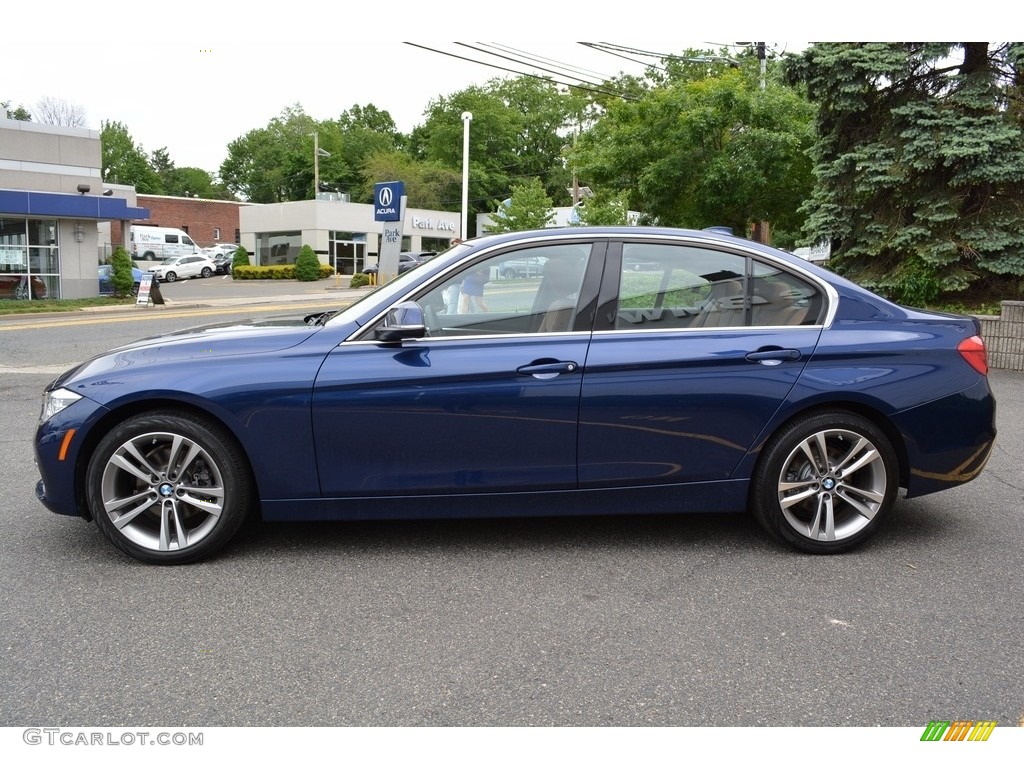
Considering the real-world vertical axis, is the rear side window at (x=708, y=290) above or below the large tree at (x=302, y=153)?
below

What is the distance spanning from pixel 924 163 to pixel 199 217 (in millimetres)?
61511

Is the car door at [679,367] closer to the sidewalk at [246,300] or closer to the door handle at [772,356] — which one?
the door handle at [772,356]

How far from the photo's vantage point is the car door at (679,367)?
4.16 meters

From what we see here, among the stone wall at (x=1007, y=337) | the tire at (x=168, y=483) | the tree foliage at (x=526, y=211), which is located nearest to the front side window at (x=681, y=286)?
the tire at (x=168, y=483)

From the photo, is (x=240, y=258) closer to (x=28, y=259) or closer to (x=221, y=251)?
(x=221, y=251)

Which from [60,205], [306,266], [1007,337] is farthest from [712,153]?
[306,266]

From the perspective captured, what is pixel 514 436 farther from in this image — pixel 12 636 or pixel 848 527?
pixel 12 636

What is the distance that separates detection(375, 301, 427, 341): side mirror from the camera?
4.02m

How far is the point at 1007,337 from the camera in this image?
1167 centimetres

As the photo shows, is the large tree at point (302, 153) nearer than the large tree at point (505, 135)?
No

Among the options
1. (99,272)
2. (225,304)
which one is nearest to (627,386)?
(225,304)

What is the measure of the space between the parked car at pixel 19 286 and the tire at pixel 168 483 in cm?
2712

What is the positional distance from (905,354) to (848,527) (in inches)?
36.9

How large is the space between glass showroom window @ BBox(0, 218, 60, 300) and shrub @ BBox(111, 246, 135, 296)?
194cm
